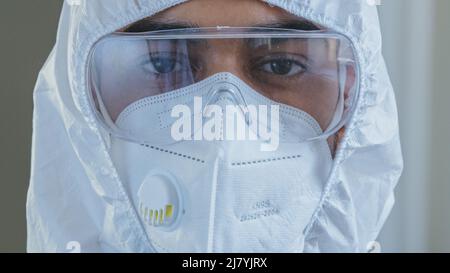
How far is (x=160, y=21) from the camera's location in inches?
31.2

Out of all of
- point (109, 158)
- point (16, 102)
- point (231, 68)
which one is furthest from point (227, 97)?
point (16, 102)

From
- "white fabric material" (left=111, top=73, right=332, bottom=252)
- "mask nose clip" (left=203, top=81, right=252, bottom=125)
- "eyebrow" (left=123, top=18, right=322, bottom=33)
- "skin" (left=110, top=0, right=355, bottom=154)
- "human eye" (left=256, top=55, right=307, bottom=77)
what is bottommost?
"white fabric material" (left=111, top=73, right=332, bottom=252)

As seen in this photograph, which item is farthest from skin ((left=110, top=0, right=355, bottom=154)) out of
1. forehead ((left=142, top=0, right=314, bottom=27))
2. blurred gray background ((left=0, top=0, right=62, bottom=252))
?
blurred gray background ((left=0, top=0, right=62, bottom=252))

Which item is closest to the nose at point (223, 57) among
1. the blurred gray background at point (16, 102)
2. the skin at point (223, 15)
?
the skin at point (223, 15)

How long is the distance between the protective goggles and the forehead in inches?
0.5

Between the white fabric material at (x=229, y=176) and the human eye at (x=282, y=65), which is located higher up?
the human eye at (x=282, y=65)

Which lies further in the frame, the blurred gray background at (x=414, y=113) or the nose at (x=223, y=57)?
the blurred gray background at (x=414, y=113)

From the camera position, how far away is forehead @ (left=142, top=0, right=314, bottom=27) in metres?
0.77

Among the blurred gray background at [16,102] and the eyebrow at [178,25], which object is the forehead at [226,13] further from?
the blurred gray background at [16,102]

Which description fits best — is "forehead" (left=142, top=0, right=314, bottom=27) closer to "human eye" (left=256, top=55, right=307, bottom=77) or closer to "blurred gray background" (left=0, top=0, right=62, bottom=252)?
"human eye" (left=256, top=55, right=307, bottom=77)

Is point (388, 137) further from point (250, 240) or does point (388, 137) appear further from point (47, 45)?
point (47, 45)

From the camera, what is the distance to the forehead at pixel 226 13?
773mm

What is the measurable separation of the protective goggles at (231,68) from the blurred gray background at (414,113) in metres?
0.23
